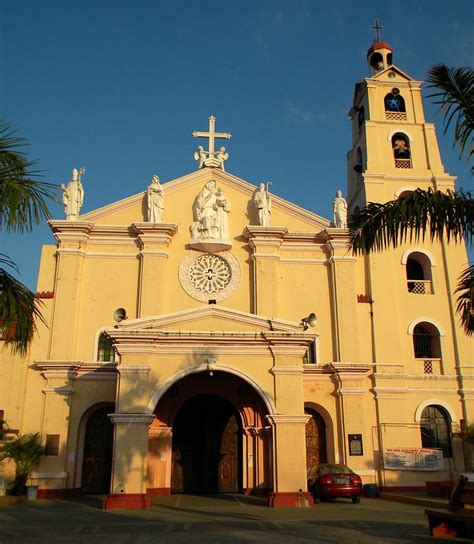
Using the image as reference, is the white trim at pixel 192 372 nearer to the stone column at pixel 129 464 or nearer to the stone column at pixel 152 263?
the stone column at pixel 129 464

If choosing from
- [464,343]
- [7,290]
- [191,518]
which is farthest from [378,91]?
[7,290]

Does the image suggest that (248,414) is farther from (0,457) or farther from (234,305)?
(0,457)

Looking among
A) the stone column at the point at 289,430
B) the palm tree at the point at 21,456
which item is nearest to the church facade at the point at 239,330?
the palm tree at the point at 21,456

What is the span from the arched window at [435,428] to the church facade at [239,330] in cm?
4

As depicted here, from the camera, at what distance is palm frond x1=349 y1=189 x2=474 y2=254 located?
393 inches

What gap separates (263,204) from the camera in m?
22.8

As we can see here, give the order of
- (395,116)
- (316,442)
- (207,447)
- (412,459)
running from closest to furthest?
(412,459), (207,447), (316,442), (395,116)

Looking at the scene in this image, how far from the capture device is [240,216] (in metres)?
23.3

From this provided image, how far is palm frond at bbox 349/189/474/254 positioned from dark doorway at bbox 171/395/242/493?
1224cm

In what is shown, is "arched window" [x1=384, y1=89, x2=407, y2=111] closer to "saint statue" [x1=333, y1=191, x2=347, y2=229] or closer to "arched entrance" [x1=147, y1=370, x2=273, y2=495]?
"saint statue" [x1=333, y1=191, x2=347, y2=229]

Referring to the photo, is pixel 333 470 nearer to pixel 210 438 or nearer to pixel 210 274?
pixel 210 438

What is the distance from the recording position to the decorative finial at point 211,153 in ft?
78.4

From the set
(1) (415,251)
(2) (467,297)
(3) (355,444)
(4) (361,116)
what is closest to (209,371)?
(3) (355,444)

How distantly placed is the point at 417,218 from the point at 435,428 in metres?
13.9
